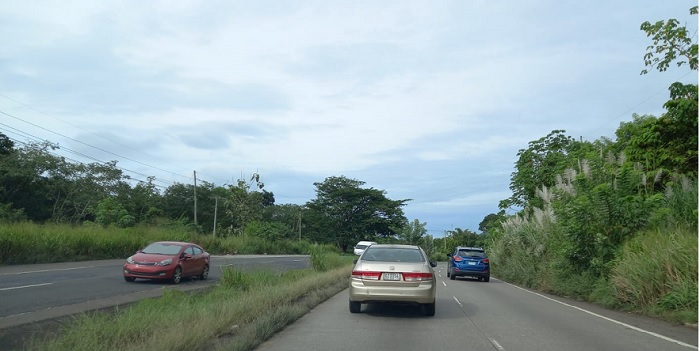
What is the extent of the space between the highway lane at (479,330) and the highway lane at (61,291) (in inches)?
207

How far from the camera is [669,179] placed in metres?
18.9

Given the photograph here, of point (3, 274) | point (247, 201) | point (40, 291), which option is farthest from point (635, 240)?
point (247, 201)

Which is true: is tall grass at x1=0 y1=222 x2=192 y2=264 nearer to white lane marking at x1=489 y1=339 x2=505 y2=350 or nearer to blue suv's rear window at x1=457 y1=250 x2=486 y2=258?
blue suv's rear window at x1=457 y1=250 x2=486 y2=258

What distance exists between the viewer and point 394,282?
11.4 metres

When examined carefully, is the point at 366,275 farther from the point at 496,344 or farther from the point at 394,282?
the point at 496,344

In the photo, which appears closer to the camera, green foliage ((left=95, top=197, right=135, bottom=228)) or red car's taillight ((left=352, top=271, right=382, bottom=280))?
red car's taillight ((left=352, top=271, right=382, bottom=280))

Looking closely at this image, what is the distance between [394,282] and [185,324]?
460 centimetres

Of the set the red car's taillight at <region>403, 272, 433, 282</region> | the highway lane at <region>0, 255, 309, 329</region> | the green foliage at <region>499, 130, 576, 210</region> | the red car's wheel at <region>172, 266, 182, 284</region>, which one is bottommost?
the highway lane at <region>0, 255, 309, 329</region>

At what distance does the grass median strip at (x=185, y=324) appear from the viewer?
711 cm

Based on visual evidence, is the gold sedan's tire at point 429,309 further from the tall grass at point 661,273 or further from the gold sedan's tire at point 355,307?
the tall grass at point 661,273

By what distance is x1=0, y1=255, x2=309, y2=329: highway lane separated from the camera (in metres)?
11.5

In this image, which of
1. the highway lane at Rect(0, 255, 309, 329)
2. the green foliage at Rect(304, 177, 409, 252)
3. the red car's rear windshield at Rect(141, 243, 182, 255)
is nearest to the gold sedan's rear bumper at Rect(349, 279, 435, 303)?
the highway lane at Rect(0, 255, 309, 329)

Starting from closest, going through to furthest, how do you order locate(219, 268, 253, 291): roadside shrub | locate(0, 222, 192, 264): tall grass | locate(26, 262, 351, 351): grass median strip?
locate(26, 262, 351, 351): grass median strip, locate(219, 268, 253, 291): roadside shrub, locate(0, 222, 192, 264): tall grass

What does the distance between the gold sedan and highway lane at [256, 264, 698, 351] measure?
0.43 meters
